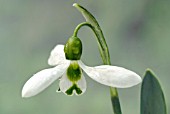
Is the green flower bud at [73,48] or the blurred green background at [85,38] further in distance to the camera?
the blurred green background at [85,38]

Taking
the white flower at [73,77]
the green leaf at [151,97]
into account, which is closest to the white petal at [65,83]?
the white flower at [73,77]

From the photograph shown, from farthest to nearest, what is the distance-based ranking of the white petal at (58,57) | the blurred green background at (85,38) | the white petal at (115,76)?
1. the blurred green background at (85,38)
2. the white petal at (58,57)
3. the white petal at (115,76)

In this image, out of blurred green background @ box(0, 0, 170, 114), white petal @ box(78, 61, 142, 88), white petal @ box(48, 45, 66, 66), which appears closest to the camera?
white petal @ box(78, 61, 142, 88)

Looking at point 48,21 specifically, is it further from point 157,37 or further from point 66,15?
point 157,37

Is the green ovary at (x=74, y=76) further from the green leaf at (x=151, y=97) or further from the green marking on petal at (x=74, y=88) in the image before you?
the green leaf at (x=151, y=97)

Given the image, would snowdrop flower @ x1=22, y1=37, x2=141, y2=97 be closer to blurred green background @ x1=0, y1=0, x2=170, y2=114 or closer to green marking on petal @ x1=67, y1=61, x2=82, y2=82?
green marking on petal @ x1=67, y1=61, x2=82, y2=82

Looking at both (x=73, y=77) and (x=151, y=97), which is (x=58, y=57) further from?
(x=151, y=97)

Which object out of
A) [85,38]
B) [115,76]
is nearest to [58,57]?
[115,76]

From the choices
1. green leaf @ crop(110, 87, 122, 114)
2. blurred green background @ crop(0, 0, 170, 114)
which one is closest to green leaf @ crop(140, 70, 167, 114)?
green leaf @ crop(110, 87, 122, 114)
